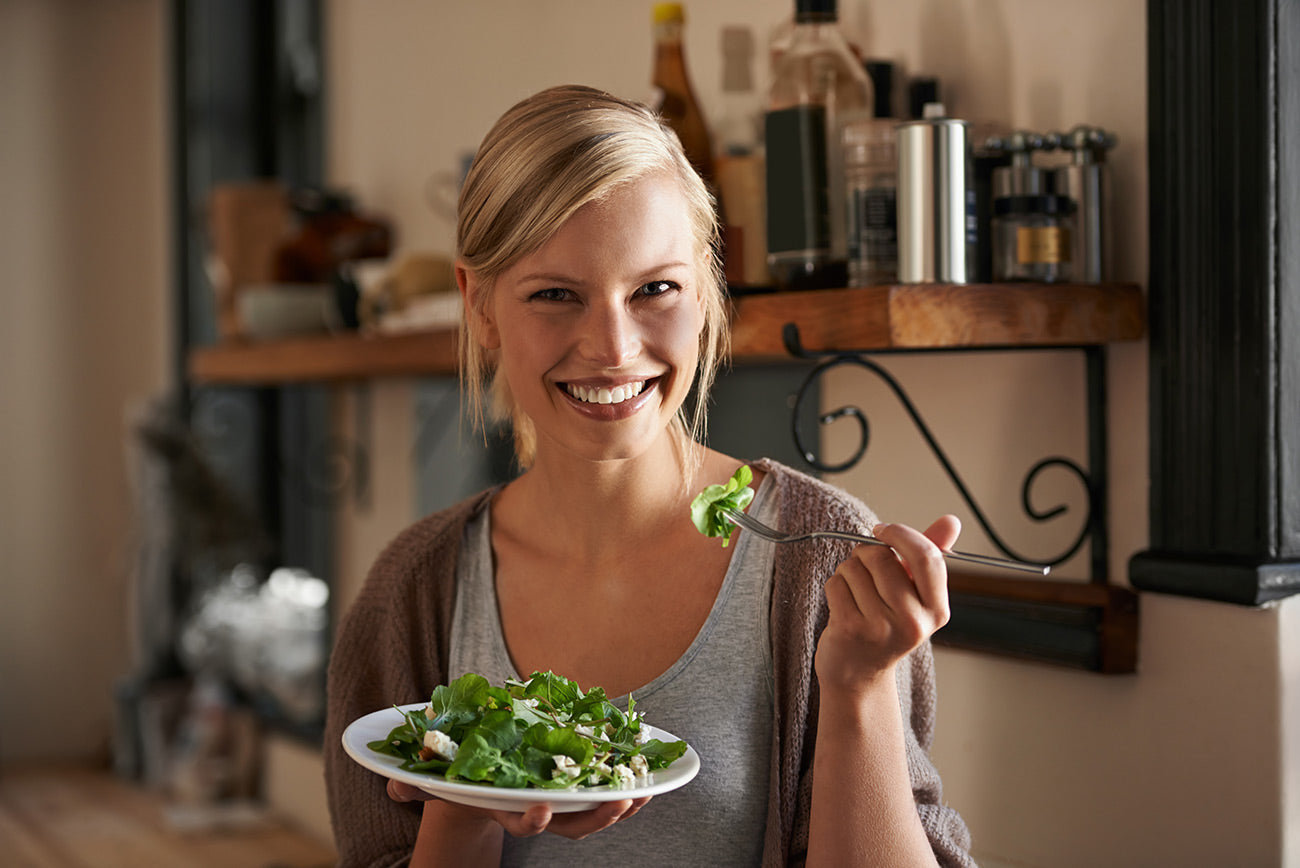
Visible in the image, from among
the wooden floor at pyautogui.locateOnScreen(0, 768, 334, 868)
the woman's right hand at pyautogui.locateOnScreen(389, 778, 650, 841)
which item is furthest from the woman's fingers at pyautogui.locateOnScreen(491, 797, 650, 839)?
the wooden floor at pyautogui.locateOnScreen(0, 768, 334, 868)

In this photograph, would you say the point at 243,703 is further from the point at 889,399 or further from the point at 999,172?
the point at 999,172

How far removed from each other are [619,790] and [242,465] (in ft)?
7.89

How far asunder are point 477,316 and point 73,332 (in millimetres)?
2743

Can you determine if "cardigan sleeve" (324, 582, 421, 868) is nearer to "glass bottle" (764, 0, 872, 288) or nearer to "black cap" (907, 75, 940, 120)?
"glass bottle" (764, 0, 872, 288)

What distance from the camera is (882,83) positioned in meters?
1.29

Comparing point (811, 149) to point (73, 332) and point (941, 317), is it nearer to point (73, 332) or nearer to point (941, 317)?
point (941, 317)

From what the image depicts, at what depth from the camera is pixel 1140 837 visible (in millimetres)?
1173

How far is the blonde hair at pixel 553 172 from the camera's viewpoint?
925 millimetres

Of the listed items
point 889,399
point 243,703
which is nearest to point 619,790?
point 889,399

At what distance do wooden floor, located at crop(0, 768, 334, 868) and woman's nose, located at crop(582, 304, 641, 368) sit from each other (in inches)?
66.7

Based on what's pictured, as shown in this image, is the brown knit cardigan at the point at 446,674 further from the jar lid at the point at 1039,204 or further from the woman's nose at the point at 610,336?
the jar lid at the point at 1039,204

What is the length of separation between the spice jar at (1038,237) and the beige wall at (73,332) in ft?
8.91

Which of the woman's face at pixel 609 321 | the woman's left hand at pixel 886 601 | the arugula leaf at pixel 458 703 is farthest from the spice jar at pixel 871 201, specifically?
the arugula leaf at pixel 458 703

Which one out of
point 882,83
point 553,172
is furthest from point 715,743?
point 882,83
